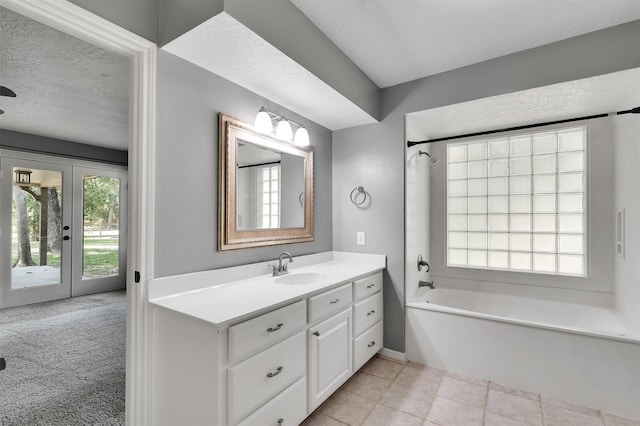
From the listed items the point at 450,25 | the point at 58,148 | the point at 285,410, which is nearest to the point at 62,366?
the point at 285,410

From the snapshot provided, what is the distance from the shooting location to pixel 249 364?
4.37ft

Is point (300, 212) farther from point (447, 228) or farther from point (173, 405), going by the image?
point (447, 228)

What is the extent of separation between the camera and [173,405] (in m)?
1.41

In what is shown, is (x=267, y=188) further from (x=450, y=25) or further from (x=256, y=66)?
(x=450, y=25)

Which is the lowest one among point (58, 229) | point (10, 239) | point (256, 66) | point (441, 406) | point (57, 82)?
point (441, 406)

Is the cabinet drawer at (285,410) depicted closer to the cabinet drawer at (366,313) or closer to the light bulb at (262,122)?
the cabinet drawer at (366,313)

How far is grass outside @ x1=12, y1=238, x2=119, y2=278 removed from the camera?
15.2ft

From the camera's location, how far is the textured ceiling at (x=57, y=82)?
6.36ft

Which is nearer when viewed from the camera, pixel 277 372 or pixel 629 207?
pixel 277 372

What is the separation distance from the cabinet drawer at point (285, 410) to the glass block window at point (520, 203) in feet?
7.62

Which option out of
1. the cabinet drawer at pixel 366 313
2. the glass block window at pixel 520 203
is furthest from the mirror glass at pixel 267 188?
the glass block window at pixel 520 203

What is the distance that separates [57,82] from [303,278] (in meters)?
2.73

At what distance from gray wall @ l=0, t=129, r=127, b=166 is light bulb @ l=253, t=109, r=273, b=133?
3993mm

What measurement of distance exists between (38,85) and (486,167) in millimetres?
4383
